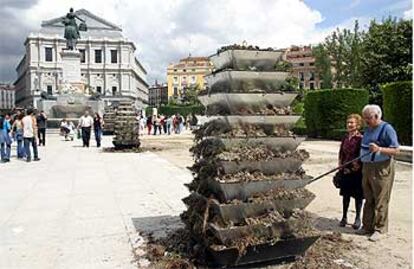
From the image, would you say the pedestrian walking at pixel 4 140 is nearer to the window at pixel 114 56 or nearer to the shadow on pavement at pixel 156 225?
the shadow on pavement at pixel 156 225

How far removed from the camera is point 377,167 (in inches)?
218

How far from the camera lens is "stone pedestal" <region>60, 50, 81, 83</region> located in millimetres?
40406

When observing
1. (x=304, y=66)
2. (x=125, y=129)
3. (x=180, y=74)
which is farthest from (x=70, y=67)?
(x=180, y=74)

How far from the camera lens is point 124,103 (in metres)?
19.6

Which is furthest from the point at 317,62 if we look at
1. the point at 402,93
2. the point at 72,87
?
the point at 402,93

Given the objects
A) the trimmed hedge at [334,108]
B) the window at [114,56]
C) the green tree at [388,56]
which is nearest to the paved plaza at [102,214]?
the trimmed hedge at [334,108]

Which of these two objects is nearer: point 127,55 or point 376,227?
point 376,227

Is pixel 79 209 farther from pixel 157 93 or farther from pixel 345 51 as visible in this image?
pixel 157 93

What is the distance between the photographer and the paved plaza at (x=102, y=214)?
483 cm

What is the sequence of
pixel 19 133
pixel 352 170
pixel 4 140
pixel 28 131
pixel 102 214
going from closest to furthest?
1. pixel 352 170
2. pixel 102 214
3. pixel 28 131
4. pixel 4 140
5. pixel 19 133

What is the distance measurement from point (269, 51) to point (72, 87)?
120 feet

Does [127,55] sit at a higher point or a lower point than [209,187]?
higher

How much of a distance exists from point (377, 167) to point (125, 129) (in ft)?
47.0

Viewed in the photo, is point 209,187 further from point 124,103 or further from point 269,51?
point 124,103
